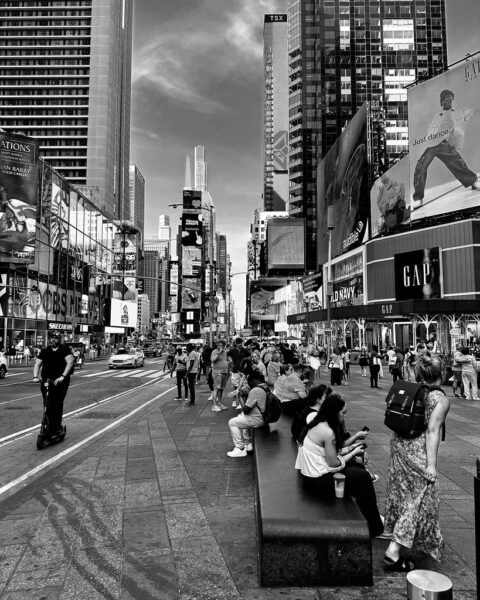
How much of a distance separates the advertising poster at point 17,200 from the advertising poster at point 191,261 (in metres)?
52.6

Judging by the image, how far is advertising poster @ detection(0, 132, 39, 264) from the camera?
44281 mm

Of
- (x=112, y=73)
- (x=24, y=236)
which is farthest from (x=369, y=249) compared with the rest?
(x=112, y=73)

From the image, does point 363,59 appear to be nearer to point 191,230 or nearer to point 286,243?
point 286,243

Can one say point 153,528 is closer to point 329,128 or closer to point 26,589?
point 26,589

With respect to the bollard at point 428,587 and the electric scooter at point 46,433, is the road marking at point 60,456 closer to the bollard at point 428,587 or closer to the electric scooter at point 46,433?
the electric scooter at point 46,433

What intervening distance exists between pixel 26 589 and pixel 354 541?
265 cm

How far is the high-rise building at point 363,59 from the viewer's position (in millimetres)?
94250

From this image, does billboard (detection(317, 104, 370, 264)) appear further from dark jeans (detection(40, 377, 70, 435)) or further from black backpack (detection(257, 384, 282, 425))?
dark jeans (detection(40, 377, 70, 435))

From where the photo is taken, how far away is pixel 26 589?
3.82 meters

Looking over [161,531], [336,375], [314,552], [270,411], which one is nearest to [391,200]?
[336,375]

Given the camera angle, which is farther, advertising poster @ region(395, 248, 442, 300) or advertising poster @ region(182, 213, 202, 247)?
advertising poster @ region(182, 213, 202, 247)

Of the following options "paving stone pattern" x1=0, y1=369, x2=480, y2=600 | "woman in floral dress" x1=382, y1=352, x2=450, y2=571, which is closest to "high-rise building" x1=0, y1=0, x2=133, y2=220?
"paving stone pattern" x1=0, y1=369, x2=480, y2=600

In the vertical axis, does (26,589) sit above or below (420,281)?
below

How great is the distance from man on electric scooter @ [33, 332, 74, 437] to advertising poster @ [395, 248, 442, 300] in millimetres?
39660
